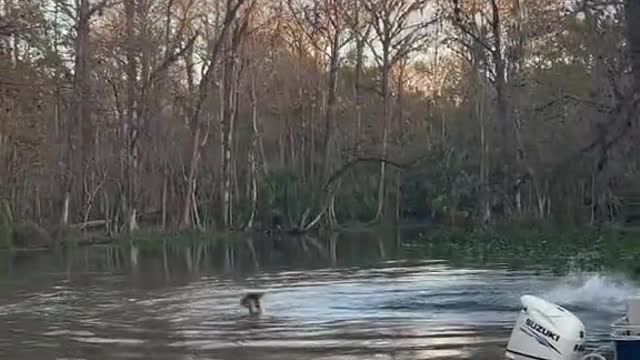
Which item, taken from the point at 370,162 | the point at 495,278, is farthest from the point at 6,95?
the point at 370,162

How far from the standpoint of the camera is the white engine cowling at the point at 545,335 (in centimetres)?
1195

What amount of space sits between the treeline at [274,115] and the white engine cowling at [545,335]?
2952 centimetres

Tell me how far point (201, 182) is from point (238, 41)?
894 centimetres

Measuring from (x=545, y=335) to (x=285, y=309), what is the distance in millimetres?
10787

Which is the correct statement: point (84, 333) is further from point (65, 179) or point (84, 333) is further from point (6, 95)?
point (65, 179)

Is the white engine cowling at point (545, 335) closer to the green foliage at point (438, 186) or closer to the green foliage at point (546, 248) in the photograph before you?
the green foliage at point (546, 248)

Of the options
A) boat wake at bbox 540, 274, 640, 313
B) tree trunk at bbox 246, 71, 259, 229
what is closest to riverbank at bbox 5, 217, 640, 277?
boat wake at bbox 540, 274, 640, 313

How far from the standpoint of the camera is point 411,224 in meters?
71.1

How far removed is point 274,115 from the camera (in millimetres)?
73188

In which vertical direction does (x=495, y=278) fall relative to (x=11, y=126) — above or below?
below

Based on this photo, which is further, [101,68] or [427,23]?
[427,23]

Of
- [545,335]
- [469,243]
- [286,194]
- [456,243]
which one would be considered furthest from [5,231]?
[545,335]

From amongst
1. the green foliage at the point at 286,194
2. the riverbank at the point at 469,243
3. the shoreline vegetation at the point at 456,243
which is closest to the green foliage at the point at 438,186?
the shoreline vegetation at the point at 456,243

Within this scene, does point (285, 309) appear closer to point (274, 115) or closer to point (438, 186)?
point (438, 186)
